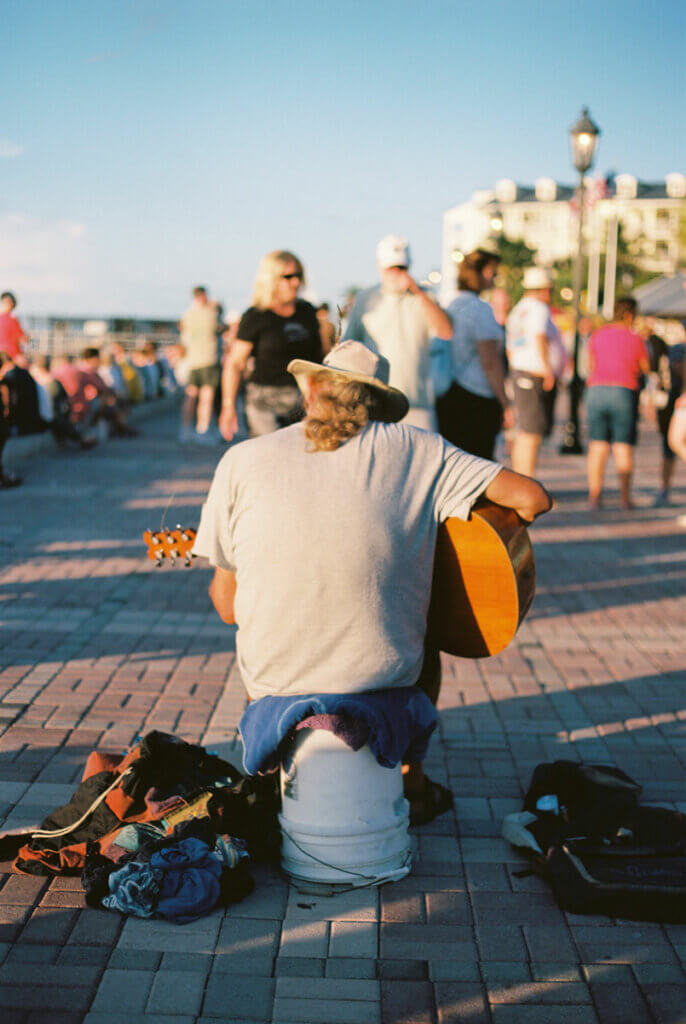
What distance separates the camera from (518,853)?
351 cm

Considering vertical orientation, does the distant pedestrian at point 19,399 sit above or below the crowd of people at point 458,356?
below

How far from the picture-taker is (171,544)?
332cm

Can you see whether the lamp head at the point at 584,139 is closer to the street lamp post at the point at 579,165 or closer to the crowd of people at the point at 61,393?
the street lamp post at the point at 579,165

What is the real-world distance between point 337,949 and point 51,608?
3.80m

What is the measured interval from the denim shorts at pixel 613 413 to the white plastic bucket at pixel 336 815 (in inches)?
283

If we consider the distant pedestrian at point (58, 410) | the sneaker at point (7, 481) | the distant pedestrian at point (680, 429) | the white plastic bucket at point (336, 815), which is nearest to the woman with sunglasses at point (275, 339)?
the white plastic bucket at point (336, 815)

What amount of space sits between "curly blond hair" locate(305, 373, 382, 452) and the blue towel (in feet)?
2.36

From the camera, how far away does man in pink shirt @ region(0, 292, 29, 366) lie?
13367mm

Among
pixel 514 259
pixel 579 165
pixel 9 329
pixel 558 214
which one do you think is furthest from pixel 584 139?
pixel 558 214

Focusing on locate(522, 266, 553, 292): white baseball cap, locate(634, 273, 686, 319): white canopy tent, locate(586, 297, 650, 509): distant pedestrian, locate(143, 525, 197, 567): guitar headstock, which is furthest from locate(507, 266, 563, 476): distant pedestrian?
locate(634, 273, 686, 319): white canopy tent

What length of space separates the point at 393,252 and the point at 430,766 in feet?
8.77

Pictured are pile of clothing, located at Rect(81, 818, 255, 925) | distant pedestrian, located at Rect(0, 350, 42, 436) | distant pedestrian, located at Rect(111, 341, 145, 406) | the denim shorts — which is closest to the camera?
pile of clothing, located at Rect(81, 818, 255, 925)

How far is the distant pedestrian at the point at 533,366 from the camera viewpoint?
9.56 m

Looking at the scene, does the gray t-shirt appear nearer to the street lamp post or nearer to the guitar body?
the guitar body
